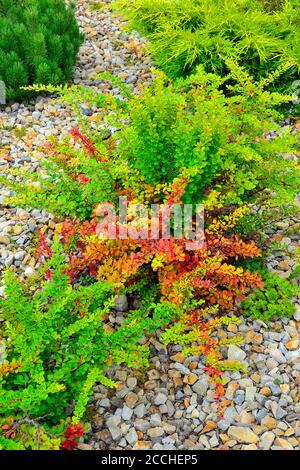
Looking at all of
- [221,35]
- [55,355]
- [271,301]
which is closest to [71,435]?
[55,355]

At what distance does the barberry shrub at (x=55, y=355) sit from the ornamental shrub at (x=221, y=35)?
2436 millimetres

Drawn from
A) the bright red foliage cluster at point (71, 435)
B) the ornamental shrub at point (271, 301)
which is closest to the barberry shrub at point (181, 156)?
the ornamental shrub at point (271, 301)

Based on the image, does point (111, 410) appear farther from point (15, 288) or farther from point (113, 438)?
point (15, 288)

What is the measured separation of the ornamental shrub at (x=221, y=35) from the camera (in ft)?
14.0

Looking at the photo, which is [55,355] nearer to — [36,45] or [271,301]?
[271,301]

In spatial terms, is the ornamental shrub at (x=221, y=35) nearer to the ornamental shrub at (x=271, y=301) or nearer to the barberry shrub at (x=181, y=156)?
the barberry shrub at (x=181, y=156)

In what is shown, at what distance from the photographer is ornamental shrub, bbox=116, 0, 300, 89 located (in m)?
4.27

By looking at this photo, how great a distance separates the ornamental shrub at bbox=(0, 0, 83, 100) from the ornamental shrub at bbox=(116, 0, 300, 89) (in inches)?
24.7

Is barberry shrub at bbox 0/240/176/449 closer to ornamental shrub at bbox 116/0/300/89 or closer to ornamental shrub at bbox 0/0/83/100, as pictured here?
ornamental shrub at bbox 116/0/300/89

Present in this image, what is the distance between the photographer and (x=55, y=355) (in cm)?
241

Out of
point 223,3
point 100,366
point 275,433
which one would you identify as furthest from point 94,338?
point 223,3

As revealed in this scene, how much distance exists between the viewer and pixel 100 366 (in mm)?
2449
